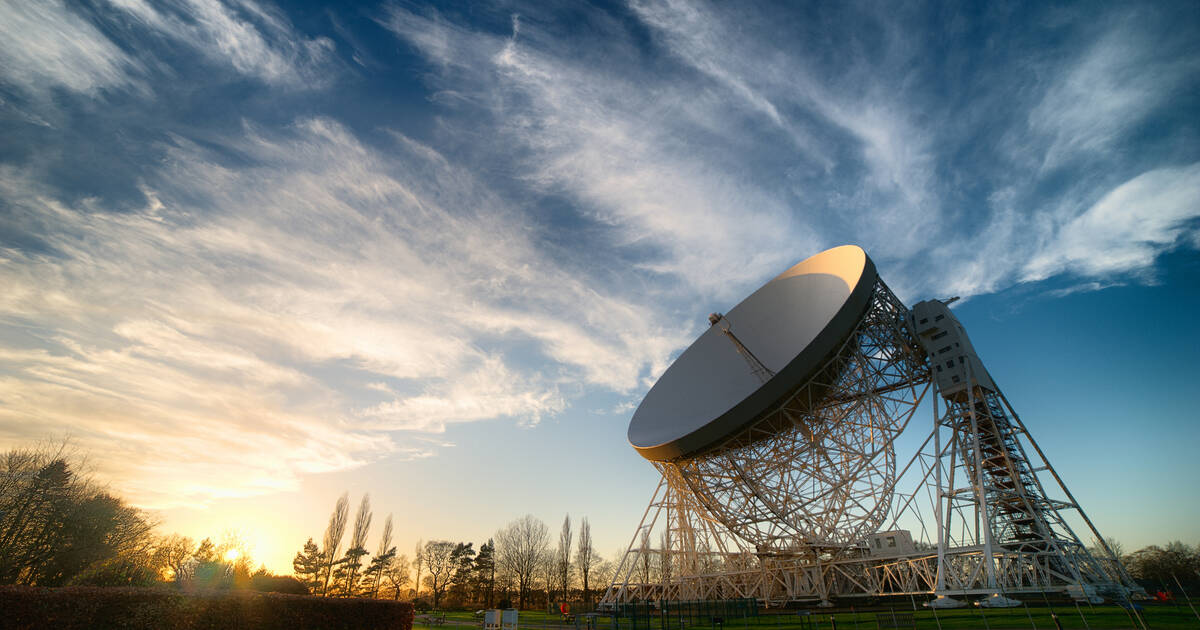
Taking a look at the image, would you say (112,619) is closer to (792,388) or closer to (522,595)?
(792,388)

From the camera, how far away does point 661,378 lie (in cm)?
2405

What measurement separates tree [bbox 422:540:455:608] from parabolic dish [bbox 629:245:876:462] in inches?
1531

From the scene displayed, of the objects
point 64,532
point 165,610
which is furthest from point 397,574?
point 165,610

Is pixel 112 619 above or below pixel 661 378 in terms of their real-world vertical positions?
below

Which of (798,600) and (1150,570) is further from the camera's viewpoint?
(1150,570)

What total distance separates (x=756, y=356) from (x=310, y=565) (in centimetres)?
4664

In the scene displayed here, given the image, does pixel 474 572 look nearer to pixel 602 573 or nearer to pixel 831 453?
pixel 602 573

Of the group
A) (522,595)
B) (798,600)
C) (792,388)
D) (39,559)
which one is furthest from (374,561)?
(792,388)

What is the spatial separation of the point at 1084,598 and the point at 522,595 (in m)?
45.0

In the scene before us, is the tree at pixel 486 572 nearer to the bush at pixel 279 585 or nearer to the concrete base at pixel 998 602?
the bush at pixel 279 585

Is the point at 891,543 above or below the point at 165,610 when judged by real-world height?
above

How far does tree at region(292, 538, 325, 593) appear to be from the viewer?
147 feet

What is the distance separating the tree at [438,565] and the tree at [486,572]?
2.84 m

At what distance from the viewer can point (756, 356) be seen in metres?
21.9
